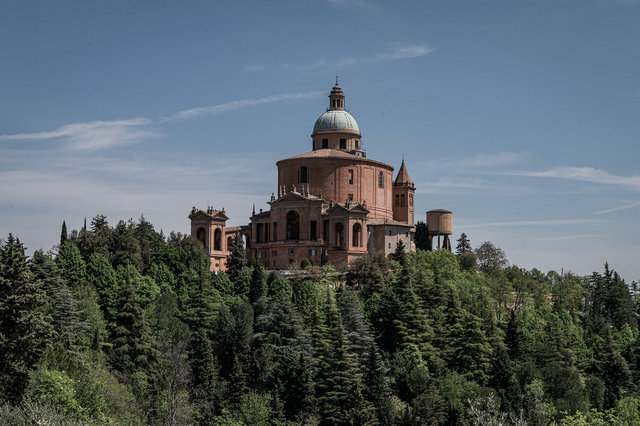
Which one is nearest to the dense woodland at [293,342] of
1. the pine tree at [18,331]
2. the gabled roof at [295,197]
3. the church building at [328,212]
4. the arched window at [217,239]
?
the pine tree at [18,331]

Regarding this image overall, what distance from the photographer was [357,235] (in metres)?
92.2

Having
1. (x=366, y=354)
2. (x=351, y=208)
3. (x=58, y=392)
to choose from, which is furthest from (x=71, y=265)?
(x=351, y=208)

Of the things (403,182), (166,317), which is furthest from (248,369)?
(403,182)

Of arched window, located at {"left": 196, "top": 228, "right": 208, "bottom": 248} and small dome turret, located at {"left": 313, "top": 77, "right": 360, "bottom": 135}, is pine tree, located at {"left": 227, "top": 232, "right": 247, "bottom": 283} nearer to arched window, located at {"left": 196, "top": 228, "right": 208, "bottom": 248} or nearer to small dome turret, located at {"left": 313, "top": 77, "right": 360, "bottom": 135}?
arched window, located at {"left": 196, "top": 228, "right": 208, "bottom": 248}

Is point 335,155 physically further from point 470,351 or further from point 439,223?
point 470,351

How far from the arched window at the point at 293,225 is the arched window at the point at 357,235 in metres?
5.41

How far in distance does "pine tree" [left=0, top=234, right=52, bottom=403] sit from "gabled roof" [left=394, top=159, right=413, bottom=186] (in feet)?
195

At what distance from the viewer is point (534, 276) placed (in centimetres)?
9969

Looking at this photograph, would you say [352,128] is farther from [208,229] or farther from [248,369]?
[248,369]

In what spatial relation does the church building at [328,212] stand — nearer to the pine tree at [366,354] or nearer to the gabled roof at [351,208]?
the gabled roof at [351,208]

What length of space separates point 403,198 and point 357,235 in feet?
36.8

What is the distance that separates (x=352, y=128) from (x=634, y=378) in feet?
127

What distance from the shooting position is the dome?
101 meters

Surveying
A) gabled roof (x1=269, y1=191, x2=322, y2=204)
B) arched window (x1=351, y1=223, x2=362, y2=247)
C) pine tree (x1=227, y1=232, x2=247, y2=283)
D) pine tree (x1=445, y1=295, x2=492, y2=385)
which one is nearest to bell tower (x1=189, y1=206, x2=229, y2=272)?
gabled roof (x1=269, y1=191, x2=322, y2=204)
